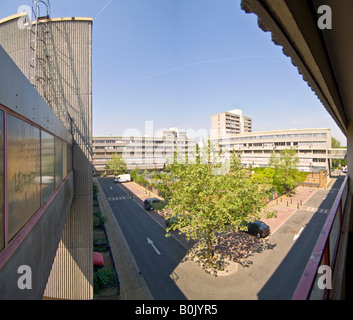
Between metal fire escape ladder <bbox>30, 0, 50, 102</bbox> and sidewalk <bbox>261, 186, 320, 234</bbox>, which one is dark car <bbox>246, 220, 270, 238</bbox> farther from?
metal fire escape ladder <bbox>30, 0, 50, 102</bbox>

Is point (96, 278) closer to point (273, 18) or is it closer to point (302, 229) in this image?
A: point (273, 18)

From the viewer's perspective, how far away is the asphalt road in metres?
9.69

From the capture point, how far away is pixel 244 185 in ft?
34.3

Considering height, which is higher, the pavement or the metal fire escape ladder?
the metal fire escape ladder

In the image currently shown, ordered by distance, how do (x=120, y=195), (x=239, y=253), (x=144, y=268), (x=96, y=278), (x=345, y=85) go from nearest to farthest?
(x=345, y=85) → (x=96, y=278) → (x=144, y=268) → (x=239, y=253) → (x=120, y=195)

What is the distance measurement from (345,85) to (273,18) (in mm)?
3298

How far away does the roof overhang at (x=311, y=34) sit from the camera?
4.40 feet

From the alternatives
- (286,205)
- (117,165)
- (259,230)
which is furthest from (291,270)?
(117,165)

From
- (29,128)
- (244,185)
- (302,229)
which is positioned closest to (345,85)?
(29,128)

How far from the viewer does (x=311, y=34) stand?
5.98 ft

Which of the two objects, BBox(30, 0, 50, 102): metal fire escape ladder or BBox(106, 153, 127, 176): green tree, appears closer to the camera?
BBox(30, 0, 50, 102): metal fire escape ladder

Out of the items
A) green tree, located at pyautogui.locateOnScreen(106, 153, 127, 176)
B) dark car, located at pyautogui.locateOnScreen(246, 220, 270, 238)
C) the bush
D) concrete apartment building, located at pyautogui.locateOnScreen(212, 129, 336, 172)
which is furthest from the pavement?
green tree, located at pyautogui.locateOnScreen(106, 153, 127, 176)

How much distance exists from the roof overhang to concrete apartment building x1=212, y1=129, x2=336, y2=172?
107 ft

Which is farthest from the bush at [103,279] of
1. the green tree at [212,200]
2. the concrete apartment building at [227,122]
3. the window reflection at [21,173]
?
the concrete apartment building at [227,122]
